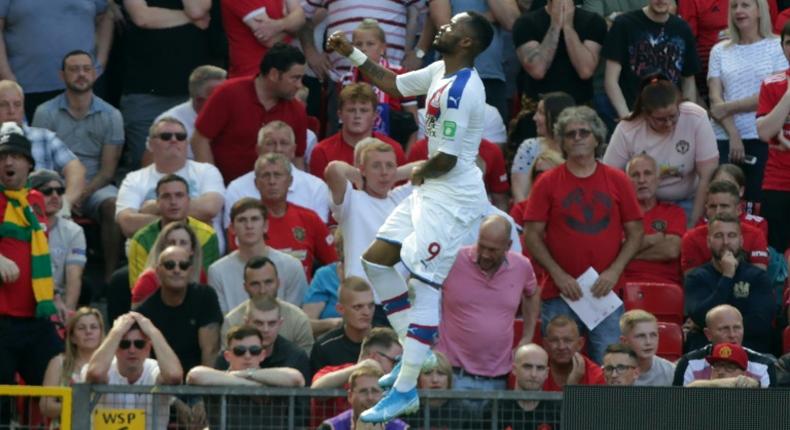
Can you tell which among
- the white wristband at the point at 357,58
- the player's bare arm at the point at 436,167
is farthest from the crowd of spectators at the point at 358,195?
the white wristband at the point at 357,58

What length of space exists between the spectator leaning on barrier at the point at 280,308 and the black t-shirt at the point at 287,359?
0.34m

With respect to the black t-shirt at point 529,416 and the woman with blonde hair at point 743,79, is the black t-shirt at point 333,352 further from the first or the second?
the woman with blonde hair at point 743,79

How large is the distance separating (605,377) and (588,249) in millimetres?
1301

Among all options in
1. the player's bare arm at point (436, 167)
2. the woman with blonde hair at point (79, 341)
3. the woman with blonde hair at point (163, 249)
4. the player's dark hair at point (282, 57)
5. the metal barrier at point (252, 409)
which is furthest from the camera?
the player's dark hair at point (282, 57)

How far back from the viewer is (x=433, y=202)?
9.08 meters

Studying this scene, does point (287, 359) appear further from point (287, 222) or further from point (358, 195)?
point (287, 222)

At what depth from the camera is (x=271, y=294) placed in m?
12.5

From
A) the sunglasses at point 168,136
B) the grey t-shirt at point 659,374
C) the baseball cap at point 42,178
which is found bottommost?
the grey t-shirt at point 659,374

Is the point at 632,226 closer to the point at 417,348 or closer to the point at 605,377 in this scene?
the point at 605,377

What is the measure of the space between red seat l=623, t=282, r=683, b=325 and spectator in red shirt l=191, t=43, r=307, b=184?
9.51 ft

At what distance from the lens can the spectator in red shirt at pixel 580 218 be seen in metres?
12.8

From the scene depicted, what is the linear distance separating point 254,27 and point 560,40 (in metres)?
2.42

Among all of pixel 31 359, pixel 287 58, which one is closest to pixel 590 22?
pixel 287 58

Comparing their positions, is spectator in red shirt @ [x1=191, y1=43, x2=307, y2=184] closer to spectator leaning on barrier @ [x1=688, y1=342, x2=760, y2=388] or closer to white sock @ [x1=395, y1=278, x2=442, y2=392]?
spectator leaning on barrier @ [x1=688, y1=342, x2=760, y2=388]
